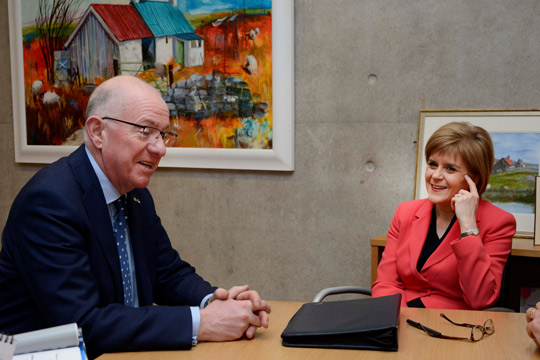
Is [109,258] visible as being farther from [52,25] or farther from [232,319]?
[52,25]

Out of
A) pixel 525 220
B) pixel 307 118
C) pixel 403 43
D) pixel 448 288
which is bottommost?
pixel 448 288

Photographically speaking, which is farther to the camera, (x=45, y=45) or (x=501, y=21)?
(x=45, y=45)

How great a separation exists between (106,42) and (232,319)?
9.28ft

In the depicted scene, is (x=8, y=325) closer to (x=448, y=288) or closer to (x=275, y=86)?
(x=448, y=288)

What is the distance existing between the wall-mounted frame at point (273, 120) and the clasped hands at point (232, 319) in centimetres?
200

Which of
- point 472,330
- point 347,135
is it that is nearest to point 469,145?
point 347,135

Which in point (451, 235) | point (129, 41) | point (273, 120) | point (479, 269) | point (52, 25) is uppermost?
point (52, 25)

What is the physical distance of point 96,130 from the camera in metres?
2.08

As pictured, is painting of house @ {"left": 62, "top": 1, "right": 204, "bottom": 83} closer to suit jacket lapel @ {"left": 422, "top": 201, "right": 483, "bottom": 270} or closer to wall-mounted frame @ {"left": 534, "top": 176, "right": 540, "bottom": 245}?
suit jacket lapel @ {"left": 422, "top": 201, "right": 483, "bottom": 270}

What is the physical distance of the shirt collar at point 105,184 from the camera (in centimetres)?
210

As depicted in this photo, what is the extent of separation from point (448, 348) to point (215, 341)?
663 millimetres

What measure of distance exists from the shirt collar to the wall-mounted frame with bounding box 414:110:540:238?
6.96ft

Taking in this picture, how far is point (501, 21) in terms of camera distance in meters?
3.36

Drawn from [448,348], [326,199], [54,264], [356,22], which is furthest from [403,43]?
[54,264]
